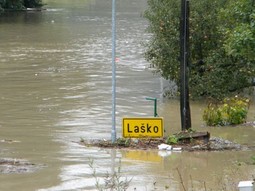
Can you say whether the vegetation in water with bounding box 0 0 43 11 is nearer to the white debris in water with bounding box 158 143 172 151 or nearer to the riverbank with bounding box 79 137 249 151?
the riverbank with bounding box 79 137 249 151

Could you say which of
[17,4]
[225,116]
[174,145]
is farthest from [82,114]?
[17,4]

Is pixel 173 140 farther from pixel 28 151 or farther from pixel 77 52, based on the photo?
pixel 77 52

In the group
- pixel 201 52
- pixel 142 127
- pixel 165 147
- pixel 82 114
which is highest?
pixel 201 52

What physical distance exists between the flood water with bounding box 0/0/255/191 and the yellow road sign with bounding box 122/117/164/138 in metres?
0.97

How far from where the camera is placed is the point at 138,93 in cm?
3052

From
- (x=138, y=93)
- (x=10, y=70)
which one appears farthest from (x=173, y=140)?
(x=10, y=70)

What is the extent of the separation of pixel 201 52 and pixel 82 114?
541 centimetres

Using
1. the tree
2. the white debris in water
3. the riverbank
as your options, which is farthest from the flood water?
the tree

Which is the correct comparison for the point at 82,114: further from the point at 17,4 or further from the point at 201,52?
the point at 17,4

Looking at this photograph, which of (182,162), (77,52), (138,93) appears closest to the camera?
(182,162)

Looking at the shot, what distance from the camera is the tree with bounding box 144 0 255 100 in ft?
85.5

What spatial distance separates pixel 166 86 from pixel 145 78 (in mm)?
2848

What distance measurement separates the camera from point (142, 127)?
1828 cm

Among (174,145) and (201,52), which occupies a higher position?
(201,52)
